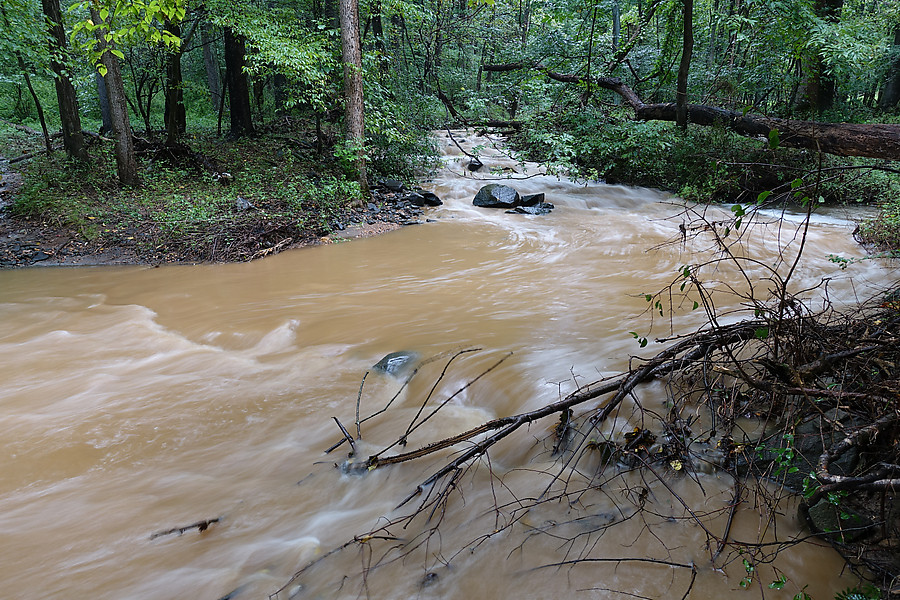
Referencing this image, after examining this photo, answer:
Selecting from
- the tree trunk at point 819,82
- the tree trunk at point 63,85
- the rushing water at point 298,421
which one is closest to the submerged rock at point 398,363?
the rushing water at point 298,421

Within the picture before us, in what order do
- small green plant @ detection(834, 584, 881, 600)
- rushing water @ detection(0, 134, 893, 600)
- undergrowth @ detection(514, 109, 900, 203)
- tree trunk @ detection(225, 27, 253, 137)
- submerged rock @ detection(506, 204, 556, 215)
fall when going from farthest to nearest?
tree trunk @ detection(225, 27, 253, 137) < submerged rock @ detection(506, 204, 556, 215) < undergrowth @ detection(514, 109, 900, 203) < rushing water @ detection(0, 134, 893, 600) < small green plant @ detection(834, 584, 881, 600)

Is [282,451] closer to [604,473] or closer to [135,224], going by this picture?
[604,473]

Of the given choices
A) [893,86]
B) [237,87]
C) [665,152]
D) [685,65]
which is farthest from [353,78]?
[893,86]

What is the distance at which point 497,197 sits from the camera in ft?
40.5

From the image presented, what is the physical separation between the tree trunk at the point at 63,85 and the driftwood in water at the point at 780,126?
9.75 m

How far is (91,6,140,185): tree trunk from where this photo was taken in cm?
942

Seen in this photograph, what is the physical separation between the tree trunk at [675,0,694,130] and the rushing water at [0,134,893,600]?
4.60 m

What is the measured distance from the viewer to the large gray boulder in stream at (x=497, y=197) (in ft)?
40.3

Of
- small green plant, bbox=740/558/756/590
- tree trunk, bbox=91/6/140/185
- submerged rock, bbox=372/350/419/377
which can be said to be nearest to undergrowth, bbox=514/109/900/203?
submerged rock, bbox=372/350/419/377

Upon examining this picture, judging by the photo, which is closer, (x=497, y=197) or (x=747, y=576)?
(x=747, y=576)

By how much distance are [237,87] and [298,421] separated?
1411 centimetres

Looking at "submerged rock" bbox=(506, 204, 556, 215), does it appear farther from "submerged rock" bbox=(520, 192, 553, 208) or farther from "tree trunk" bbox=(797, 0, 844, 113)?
"tree trunk" bbox=(797, 0, 844, 113)

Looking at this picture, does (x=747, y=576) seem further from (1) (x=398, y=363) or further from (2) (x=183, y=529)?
(1) (x=398, y=363)

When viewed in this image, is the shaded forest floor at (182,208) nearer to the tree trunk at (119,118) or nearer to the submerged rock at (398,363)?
the tree trunk at (119,118)
